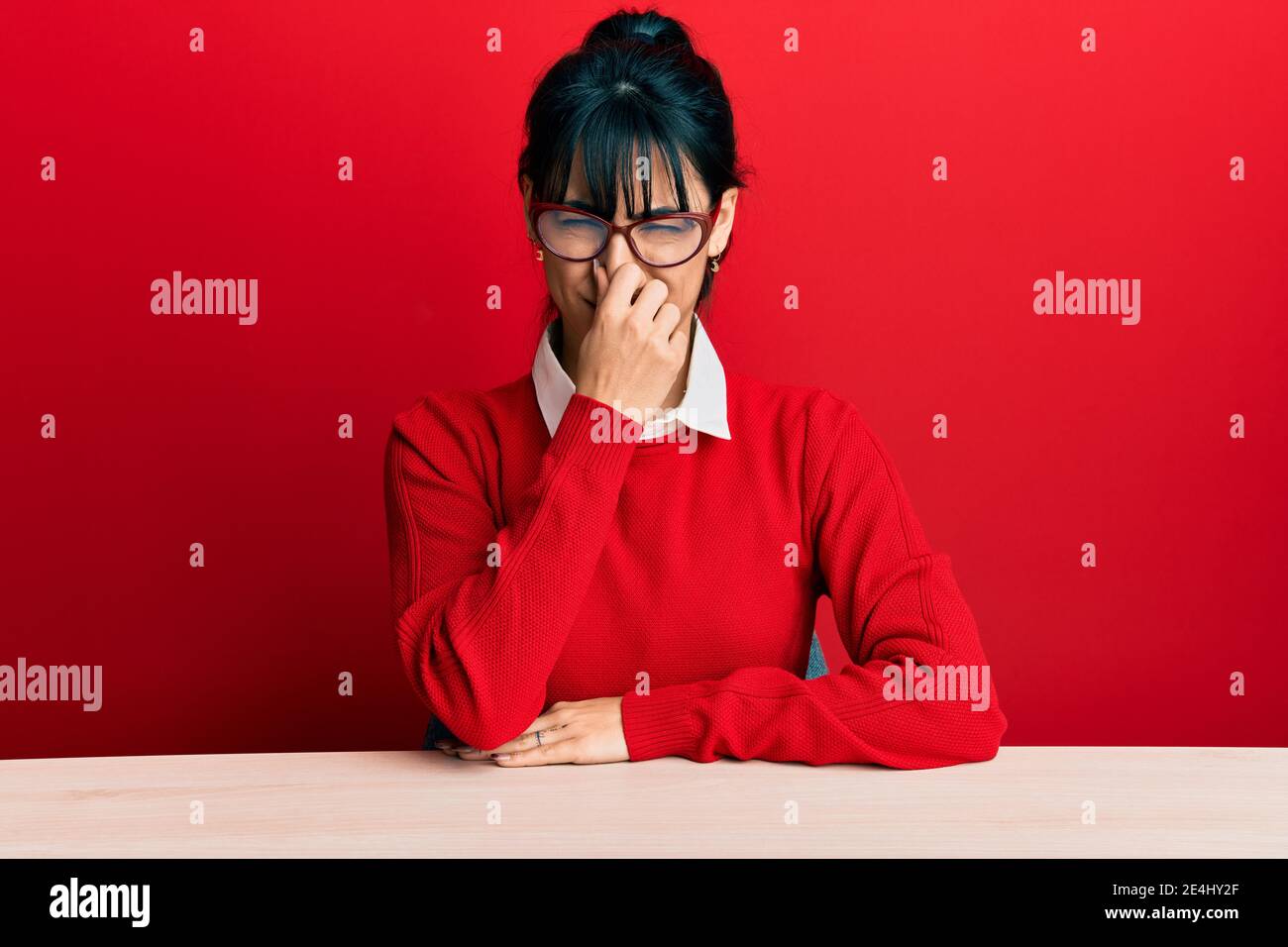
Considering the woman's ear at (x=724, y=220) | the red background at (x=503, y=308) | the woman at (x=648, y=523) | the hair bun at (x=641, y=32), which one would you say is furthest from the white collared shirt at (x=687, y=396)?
the red background at (x=503, y=308)

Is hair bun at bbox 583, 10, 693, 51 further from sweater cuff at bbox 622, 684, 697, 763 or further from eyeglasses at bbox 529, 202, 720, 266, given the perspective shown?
sweater cuff at bbox 622, 684, 697, 763

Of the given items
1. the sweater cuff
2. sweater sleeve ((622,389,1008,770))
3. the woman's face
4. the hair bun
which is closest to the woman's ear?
the woman's face

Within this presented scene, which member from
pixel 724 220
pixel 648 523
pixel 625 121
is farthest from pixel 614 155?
pixel 648 523

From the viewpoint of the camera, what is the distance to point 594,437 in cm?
151

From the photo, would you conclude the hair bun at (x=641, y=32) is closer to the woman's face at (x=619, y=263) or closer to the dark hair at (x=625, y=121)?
the dark hair at (x=625, y=121)

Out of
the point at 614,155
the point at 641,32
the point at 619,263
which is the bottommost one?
the point at 619,263

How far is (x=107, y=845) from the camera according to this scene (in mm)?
1099

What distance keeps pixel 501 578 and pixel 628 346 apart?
337 millimetres

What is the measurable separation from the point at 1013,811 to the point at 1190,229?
5.33 ft

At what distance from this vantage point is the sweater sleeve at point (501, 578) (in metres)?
1.39

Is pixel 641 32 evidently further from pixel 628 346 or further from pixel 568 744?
pixel 568 744

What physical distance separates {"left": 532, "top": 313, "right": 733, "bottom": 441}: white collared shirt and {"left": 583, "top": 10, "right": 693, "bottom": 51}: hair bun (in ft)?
1.35

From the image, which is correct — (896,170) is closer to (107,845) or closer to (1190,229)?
(1190,229)

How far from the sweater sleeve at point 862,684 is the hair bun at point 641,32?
60cm
